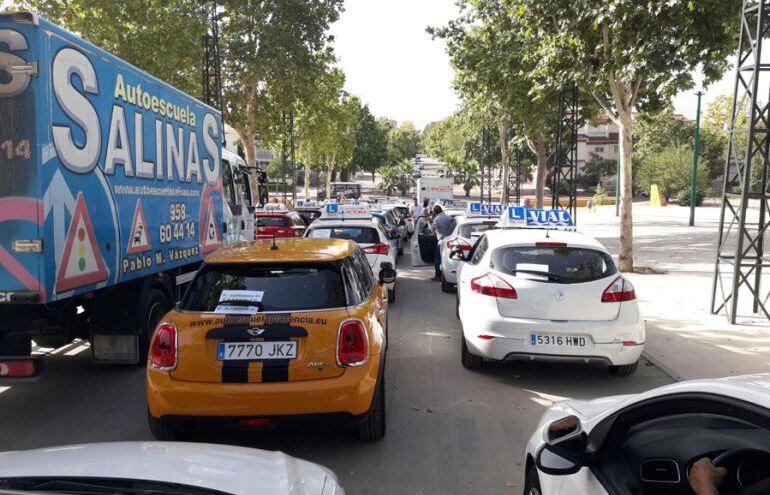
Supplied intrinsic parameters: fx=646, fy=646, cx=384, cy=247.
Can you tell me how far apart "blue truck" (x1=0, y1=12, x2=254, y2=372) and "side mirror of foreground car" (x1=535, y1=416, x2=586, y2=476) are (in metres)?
4.25

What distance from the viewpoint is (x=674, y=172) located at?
55.5 metres

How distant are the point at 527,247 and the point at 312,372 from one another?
10.6ft

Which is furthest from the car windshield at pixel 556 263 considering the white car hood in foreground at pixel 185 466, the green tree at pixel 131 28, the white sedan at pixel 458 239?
the green tree at pixel 131 28

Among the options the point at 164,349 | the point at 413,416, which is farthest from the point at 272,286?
the point at 413,416

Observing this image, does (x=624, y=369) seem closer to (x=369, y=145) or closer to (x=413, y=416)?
(x=413, y=416)

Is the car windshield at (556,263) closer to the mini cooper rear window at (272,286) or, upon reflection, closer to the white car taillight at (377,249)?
the mini cooper rear window at (272,286)

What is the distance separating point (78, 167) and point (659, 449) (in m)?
5.13

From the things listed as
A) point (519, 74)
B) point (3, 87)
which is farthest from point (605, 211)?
point (3, 87)

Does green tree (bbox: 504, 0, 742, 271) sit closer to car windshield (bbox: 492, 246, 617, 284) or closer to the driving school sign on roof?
the driving school sign on roof

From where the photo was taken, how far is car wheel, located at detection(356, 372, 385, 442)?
4.91m

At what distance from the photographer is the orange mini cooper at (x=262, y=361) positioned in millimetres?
4430

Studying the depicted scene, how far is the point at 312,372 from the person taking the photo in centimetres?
449

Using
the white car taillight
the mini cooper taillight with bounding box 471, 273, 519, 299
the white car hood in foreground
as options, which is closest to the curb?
the mini cooper taillight with bounding box 471, 273, 519, 299

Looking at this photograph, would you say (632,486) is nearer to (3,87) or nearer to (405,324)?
(3,87)
